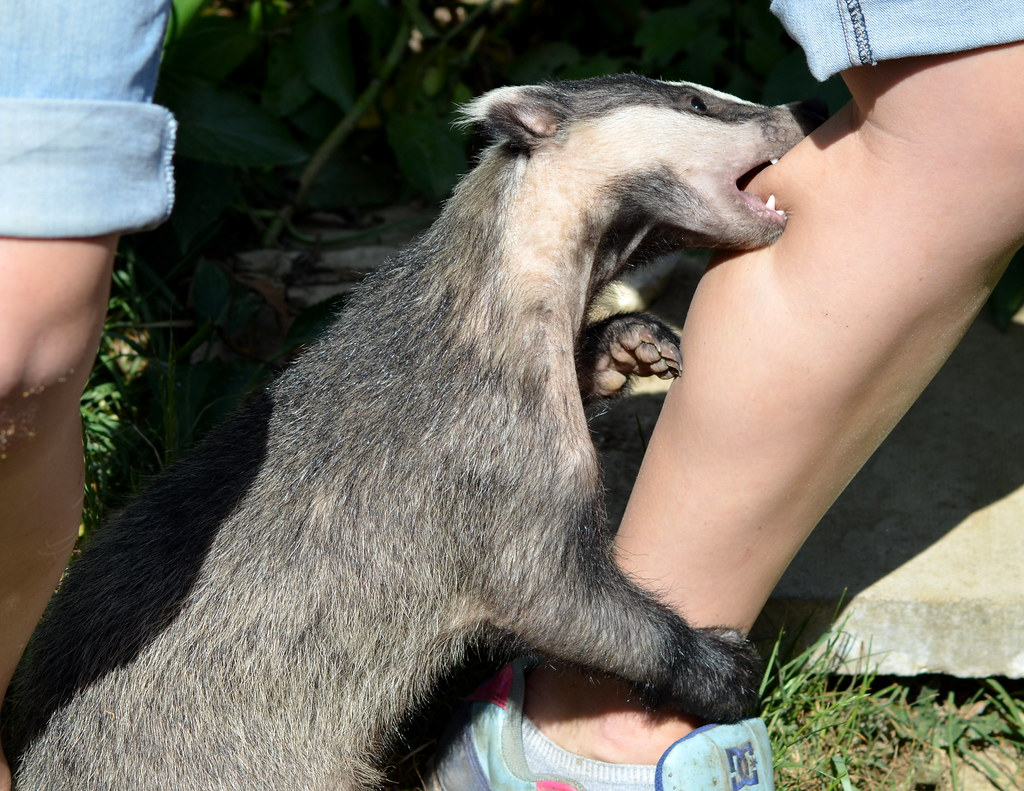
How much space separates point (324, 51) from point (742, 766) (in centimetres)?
291

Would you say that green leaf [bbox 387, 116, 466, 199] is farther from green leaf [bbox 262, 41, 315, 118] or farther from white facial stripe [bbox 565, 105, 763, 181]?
white facial stripe [bbox 565, 105, 763, 181]

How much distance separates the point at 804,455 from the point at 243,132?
2251 millimetres

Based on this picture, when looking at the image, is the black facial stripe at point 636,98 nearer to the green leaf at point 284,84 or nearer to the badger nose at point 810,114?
the badger nose at point 810,114

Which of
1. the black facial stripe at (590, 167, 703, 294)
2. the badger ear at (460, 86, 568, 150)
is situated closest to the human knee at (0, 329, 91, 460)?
the badger ear at (460, 86, 568, 150)

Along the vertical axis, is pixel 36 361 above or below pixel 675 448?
above

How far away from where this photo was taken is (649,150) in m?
2.40

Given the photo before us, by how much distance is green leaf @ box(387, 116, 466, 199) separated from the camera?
400cm

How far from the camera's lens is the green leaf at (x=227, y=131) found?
11.7 feet

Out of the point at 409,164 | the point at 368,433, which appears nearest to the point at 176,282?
the point at 409,164

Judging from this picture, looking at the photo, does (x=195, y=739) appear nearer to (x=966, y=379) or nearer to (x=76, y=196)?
(x=76, y=196)

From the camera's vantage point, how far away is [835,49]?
186 cm

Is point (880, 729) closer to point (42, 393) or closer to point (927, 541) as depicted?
point (927, 541)

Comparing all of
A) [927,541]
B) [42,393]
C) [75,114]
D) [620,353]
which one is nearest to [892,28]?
[620,353]

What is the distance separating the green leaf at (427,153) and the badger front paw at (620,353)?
1449mm
